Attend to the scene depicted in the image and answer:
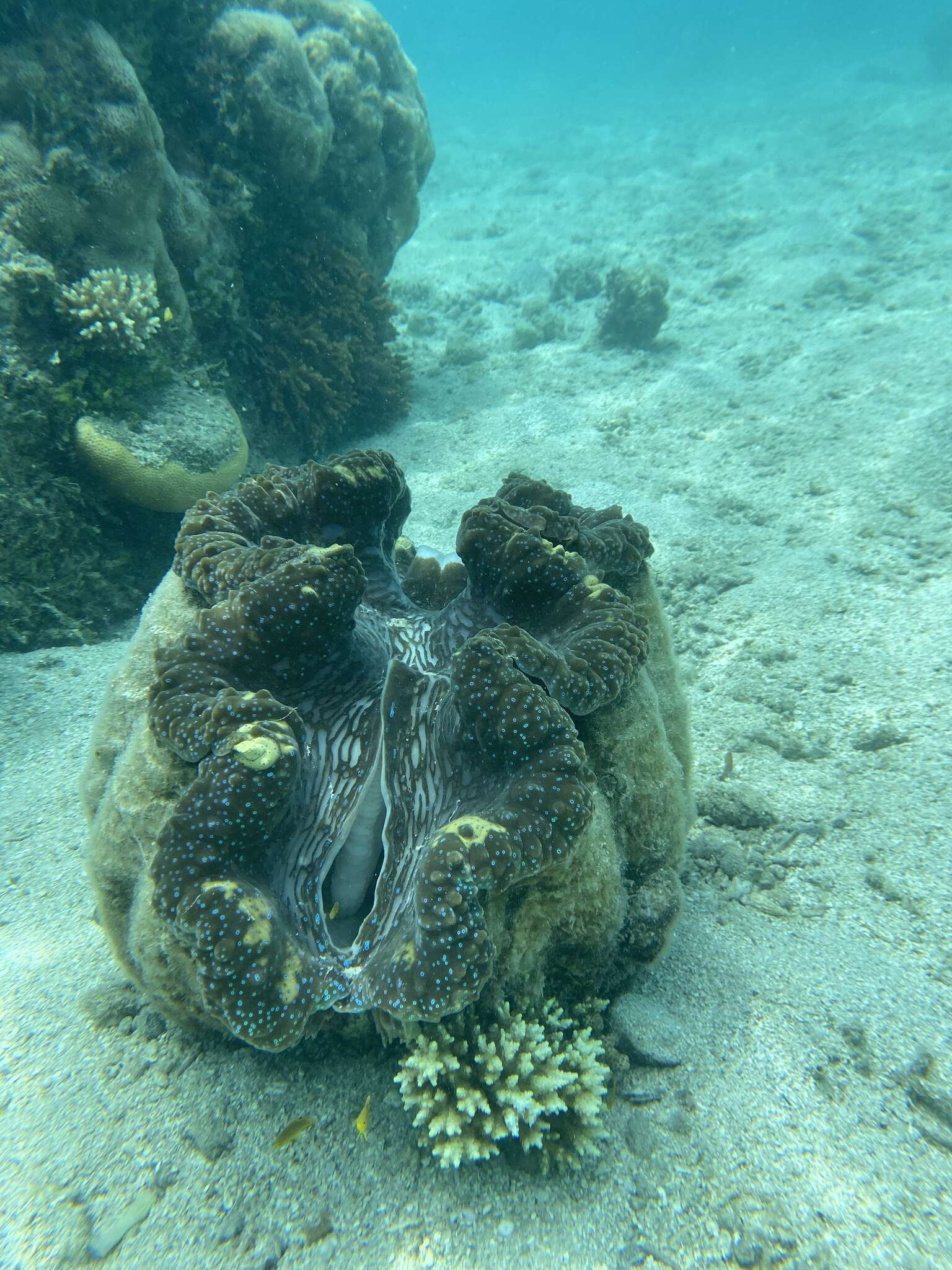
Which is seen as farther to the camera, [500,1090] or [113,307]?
[113,307]

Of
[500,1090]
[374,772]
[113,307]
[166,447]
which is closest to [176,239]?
[113,307]

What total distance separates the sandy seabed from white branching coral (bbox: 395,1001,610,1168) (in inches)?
5.1

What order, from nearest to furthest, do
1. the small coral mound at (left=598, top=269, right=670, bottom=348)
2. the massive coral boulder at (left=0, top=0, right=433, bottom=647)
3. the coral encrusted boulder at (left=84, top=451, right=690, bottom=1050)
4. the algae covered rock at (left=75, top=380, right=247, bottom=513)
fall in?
the coral encrusted boulder at (left=84, top=451, right=690, bottom=1050) < the massive coral boulder at (left=0, top=0, right=433, bottom=647) < the algae covered rock at (left=75, top=380, right=247, bottom=513) < the small coral mound at (left=598, top=269, right=670, bottom=348)

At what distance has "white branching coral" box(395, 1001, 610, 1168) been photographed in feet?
7.30

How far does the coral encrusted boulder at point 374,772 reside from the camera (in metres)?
2.03

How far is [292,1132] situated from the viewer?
228cm

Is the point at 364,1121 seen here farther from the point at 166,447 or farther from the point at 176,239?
the point at 176,239

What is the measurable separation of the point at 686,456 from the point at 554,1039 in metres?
6.76

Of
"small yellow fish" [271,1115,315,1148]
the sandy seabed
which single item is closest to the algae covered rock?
the sandy seabed

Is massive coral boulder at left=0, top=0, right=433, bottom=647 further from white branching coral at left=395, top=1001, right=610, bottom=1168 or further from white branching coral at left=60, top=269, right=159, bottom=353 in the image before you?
white branching coral at left=395, top=1001, right=610, bottom=1168

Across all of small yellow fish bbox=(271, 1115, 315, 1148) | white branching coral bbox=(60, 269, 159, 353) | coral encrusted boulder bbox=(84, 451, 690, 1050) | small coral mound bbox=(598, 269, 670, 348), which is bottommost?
small yellow fish bbox=(271, 1115, 315, 1148)

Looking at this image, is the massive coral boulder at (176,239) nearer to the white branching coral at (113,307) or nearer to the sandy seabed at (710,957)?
the white branching coral at (113,307)

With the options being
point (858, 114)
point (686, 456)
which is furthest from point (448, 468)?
point (858, 114)

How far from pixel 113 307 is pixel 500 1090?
5.44 metres
